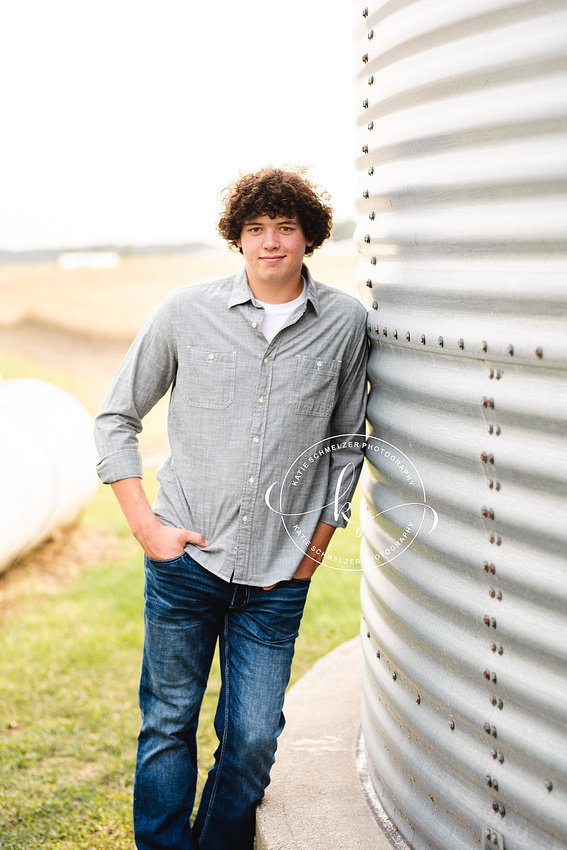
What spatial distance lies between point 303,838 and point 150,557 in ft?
3.17

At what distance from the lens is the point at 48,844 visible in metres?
3.24

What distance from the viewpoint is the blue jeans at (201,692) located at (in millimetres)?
2654

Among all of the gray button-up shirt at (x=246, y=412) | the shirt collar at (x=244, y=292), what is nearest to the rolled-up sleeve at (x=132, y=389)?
the gray button-up shirt at (x=246, y=412)

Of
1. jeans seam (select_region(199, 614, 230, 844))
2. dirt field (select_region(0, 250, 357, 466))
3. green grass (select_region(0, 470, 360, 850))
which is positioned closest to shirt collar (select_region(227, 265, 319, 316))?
jeans seam (select_region(199, 614, 230, 844))

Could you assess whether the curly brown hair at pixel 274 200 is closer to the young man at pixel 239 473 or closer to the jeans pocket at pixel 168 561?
the young man at pixel 239 473

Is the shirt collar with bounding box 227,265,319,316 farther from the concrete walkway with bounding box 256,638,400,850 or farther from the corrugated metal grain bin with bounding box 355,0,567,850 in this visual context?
the concrete walkway with bounding box 256,638,400,850

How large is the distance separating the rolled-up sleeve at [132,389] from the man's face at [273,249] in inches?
11.6

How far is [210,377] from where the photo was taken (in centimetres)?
259

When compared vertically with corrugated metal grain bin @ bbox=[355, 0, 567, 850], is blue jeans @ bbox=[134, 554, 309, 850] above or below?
below

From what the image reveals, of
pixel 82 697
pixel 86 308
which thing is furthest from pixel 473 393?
pixel 86 308

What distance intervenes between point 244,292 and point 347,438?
56cm

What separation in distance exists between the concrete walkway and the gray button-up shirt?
76 centimetres

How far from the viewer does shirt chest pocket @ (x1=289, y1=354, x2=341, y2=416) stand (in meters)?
2.56

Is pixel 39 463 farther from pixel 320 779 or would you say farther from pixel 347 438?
pixel 347 438
